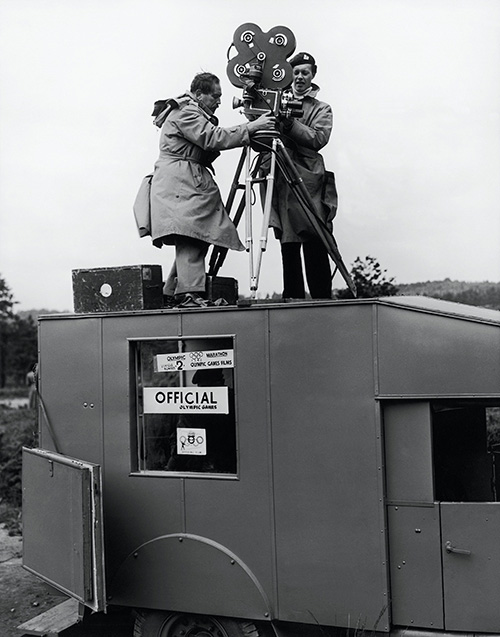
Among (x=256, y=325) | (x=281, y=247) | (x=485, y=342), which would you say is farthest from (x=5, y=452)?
(x=485, y=342)

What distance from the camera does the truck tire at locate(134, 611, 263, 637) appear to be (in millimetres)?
5391

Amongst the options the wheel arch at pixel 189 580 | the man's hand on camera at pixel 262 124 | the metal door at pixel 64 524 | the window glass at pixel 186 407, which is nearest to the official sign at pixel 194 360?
the window glass at pixel 186 407

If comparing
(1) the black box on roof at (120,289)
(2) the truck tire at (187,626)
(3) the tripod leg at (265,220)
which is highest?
(3) the tripod leg at (265,220)

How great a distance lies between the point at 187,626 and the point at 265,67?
417 centimetres

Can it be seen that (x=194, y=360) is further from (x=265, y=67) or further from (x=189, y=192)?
(x=265, y=67)

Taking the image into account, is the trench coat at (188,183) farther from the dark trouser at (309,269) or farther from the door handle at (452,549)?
the door handle at (452,549)

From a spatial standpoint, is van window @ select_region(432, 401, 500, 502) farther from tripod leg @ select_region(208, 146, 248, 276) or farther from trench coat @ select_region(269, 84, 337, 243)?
tripod leg @ select_region(208, 146, 248, 276)

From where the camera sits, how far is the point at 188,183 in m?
6.11

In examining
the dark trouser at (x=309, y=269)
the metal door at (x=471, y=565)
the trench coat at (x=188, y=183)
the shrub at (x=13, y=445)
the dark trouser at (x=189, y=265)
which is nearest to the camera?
the metal door at (x=471, y=565)

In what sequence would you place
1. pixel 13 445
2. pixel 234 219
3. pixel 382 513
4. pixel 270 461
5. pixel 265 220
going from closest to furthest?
pixel 382 513
pixel 270 461
pixel 265 220
pixel 234 219
pixel 13 445

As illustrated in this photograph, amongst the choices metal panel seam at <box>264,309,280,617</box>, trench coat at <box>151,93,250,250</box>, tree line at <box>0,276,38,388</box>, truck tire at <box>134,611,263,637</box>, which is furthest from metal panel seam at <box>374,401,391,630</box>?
tree line at <box>0,276,38,388</box>

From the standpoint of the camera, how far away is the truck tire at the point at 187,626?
17.7ft

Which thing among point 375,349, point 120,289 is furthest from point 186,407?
point 375,349

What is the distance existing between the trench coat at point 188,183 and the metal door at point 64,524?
1894 mm
